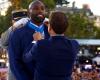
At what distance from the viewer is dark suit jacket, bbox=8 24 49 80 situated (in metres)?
3.92

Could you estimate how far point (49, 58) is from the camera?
3.78 m

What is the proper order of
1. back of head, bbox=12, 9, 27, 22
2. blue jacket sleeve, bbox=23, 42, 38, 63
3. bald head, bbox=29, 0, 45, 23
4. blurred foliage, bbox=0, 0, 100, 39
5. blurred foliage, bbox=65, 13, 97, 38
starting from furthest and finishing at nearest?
blurred foliage, bbox=65, 13, 97, 38 < blurred foliage, bbox=0, 0, 100, 39 < back of head, bbox=12, 9, 27, 22 < bald head, bbox=29, 0, 45, 23 < blue jacket sleeve, bbox=23, 42, 38, 63

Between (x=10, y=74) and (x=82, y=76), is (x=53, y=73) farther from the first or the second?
(x=82, y=76)

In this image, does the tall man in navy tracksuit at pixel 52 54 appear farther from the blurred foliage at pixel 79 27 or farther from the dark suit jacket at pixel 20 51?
the blurred foliage at pixel 79 27

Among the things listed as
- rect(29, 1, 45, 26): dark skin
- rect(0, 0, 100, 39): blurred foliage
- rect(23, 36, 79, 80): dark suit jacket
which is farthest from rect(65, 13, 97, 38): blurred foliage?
rect(23, 36, 79, 80): dark suit jacket

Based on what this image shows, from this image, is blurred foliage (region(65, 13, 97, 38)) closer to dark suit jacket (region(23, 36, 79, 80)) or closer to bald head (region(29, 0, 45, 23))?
bald head (region(29, 0, 45, 23))

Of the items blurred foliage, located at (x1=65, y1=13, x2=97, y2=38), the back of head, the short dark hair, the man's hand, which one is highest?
the short dark hair

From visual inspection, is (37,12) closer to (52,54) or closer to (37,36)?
(37,36)

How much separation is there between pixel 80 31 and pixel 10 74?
4913 centimetres

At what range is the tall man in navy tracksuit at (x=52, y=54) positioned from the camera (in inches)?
148

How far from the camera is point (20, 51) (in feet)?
12.9

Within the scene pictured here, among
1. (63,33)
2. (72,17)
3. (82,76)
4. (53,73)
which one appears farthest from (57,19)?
(72,17)

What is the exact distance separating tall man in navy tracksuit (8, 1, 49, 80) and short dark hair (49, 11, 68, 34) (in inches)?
6.2

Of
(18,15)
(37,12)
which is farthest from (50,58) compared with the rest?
(18,15)
